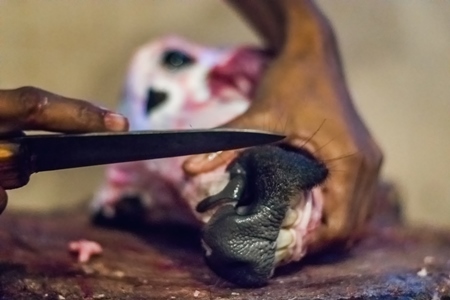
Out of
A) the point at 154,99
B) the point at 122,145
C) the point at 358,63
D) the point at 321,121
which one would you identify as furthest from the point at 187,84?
the point at 358,63

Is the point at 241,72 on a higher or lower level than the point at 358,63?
lower

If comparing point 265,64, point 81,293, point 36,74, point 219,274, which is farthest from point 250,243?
point 36,74

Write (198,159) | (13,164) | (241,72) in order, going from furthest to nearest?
1. (241,72)
2. (198,159)
3. (13,164)

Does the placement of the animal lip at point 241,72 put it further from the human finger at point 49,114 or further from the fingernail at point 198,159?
the human finger at point 49,114

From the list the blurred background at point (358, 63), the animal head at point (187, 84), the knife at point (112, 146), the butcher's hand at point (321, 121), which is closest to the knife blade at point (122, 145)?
the knife at point (112, 146)

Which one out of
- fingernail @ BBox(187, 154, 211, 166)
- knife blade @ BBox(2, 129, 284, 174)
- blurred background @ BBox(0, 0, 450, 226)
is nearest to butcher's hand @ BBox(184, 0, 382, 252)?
fingernail @ BBox(187, 154, 211, 166)

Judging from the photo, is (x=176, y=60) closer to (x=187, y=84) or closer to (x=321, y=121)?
(x=187, y=84)
